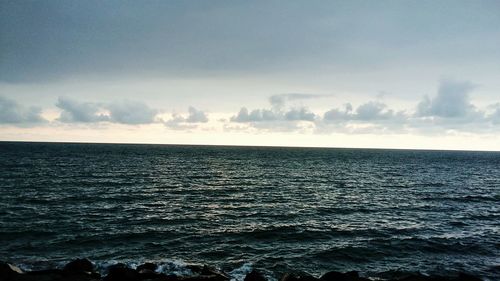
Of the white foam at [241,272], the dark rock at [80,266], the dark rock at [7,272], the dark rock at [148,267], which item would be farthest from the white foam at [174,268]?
the dark rock at [7,272]

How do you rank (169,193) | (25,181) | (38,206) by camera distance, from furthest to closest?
1. (25,181)
2. (169,193)
3. (38,206)

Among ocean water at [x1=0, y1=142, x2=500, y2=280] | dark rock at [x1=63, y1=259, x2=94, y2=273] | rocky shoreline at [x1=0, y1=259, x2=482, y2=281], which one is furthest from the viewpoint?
ocean water at [x1=0, y1=142, x2=500, y2=280]

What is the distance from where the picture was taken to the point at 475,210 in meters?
43.2

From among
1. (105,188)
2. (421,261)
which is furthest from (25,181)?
(421,261)

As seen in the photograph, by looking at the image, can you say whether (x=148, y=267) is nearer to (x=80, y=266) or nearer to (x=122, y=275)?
(x=122, y=275)

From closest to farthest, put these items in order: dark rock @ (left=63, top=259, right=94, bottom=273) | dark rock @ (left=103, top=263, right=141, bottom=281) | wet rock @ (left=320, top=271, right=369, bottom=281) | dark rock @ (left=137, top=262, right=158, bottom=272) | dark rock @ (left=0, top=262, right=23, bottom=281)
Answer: dark rock @ (left=0, top=262, right=23, bottom=281), dark rock @ (left=103, top=263, right=141, bottom=281), wet rock @ (left=320, top=271, right=369, bottom=281), dark rock @ (left=63, top=259, right=94, bottom=273), dark rock @ (left=137, top=262, right=158, bottom=272)

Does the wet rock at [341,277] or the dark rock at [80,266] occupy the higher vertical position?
the dark rock at [80,266]

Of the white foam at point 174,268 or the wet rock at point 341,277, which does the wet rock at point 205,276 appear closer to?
the white foam at point 174,268

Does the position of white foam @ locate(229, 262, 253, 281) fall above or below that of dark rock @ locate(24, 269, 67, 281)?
below

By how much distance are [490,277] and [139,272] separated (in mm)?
22490

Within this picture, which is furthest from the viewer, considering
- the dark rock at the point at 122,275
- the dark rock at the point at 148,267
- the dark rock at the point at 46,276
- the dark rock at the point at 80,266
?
the dark rock at the point at 148,267

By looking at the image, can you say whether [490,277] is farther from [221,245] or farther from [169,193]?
[169,193]

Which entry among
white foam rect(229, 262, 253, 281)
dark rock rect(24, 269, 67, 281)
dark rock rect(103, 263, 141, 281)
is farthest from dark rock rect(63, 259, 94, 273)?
white foam rect(229, 262, 253, 281)

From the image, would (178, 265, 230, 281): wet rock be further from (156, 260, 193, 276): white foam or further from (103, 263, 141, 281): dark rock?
(103, 263, 141, 281): dark rock
